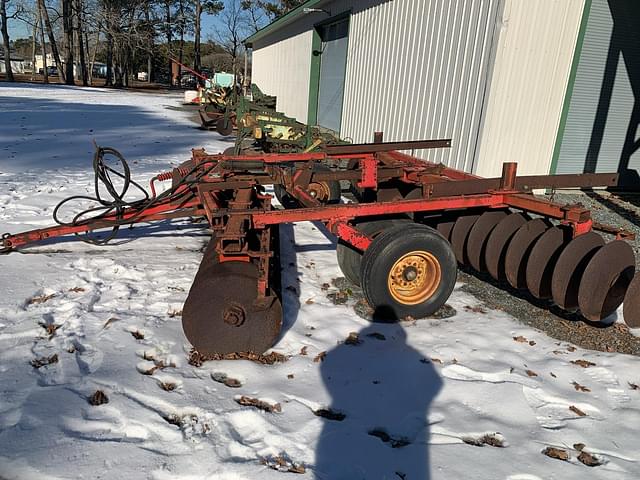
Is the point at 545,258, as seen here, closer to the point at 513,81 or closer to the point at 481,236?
the point at 481,236

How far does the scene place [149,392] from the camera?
280cm

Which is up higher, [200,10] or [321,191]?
[200,10]

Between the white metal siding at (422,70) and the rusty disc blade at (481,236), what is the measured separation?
3079 millimetres

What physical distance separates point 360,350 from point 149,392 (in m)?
1.40

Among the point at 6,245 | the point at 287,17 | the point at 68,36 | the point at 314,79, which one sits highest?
the point at 68,36

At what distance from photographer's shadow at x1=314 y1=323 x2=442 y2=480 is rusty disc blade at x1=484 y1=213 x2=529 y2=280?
1116 millimetres

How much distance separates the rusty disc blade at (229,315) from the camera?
3.12m

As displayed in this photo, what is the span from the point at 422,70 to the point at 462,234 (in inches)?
198

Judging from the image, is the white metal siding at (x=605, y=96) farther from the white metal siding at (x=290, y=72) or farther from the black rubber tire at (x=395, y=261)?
the white metal siding at (x=290, y=72)

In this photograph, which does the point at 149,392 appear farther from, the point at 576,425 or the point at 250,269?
the point at 576,425

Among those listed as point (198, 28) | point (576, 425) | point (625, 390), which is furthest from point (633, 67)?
point (198, 28)

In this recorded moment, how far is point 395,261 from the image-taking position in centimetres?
369

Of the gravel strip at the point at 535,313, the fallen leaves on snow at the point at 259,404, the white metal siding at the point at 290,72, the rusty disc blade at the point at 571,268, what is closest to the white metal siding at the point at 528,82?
the gravel strip at the point at 535,313

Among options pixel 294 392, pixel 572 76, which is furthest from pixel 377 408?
pixel 572 76
